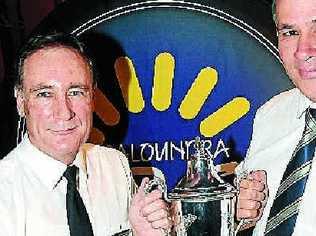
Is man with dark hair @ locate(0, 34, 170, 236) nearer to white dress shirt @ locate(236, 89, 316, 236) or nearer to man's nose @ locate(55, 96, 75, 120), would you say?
man's nose @ locate(55, 96, 75, 120)

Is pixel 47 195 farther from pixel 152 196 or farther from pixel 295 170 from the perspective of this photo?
pixel 295 170

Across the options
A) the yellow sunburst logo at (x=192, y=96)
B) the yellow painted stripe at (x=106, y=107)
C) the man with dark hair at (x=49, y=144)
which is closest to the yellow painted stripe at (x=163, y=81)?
the yellow sunburst logo at (x=192, y=96)

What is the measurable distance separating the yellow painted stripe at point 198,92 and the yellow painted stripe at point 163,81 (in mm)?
54

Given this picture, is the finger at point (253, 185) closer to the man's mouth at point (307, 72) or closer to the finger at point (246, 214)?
the finger at point (246, 214)

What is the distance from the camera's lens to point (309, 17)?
1.28 meters

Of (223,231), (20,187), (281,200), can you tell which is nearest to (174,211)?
(223,231)

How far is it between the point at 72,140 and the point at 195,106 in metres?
0.74

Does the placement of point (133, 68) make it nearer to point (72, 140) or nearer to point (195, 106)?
point (195, 106)

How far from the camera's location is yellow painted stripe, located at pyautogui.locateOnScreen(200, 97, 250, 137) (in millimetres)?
2094

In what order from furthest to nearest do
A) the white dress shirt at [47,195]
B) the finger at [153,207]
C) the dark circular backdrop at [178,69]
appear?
the dark circular backdrop at [178,69] < the white dress shirt at [47,195] < the finger at [153,207]

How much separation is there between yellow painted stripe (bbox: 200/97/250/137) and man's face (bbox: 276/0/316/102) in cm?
74

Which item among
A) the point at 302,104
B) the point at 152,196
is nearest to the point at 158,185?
the point at 152,196

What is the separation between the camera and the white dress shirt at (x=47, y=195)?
4.53 ft

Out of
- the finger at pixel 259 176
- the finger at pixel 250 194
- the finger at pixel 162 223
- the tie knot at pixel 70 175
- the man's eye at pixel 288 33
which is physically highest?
the man's eye at pixel 288 33
